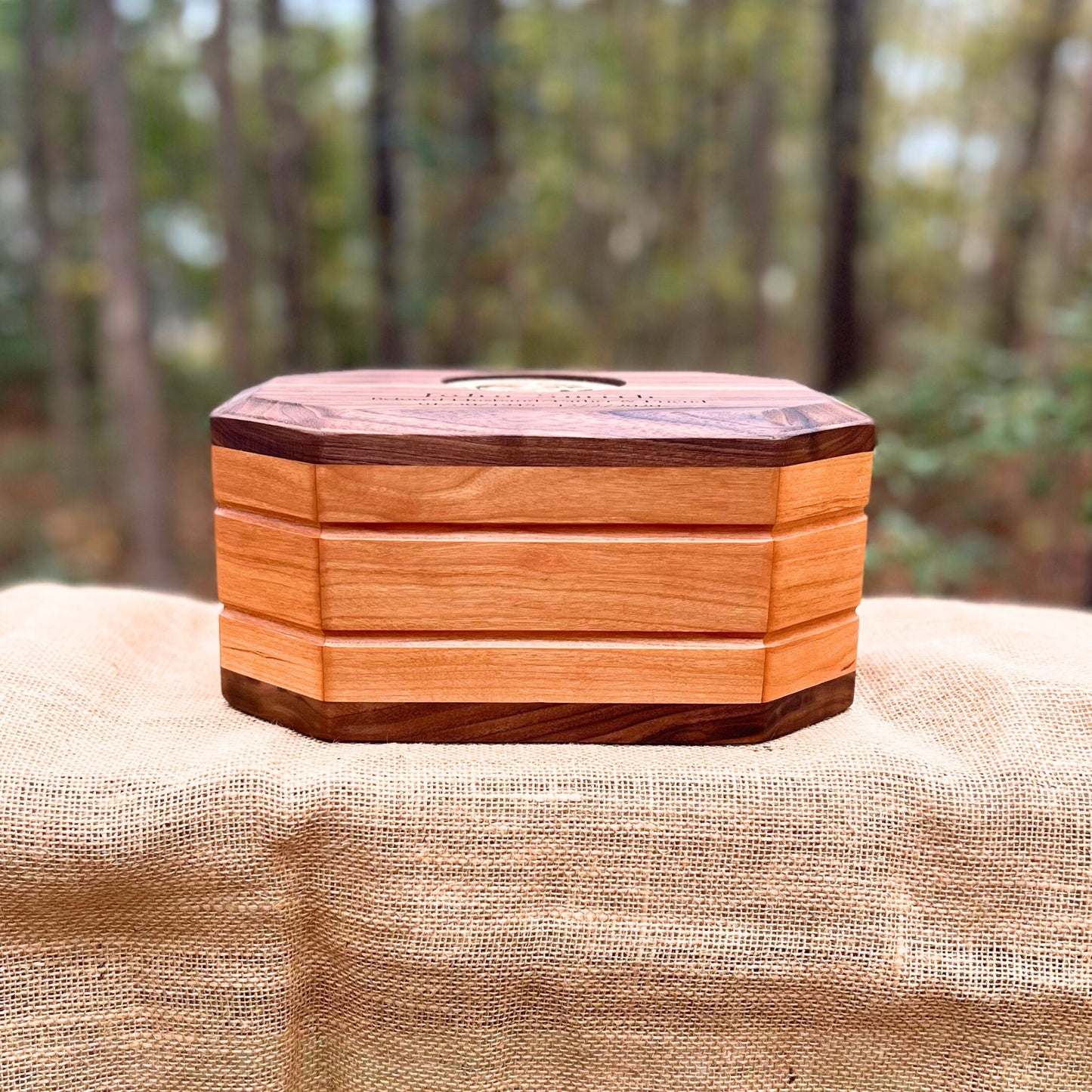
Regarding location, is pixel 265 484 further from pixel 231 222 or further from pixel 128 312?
pixel 231 222

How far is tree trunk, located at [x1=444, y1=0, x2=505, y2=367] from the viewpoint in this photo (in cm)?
398

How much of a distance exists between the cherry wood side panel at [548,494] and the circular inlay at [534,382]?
183 mm

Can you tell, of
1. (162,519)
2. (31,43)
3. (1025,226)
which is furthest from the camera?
(31,43)

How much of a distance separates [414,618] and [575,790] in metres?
0.21

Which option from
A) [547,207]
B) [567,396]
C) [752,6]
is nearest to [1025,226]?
[752,6]

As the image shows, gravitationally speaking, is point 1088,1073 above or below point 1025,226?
below

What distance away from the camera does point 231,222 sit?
5719mm

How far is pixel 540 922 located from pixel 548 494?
38cm

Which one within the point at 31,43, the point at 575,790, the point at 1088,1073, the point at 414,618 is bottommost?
the point at 1088,1073

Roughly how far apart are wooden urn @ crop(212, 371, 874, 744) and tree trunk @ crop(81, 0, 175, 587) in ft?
10.2

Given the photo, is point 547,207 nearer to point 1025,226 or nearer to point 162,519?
point 162,519

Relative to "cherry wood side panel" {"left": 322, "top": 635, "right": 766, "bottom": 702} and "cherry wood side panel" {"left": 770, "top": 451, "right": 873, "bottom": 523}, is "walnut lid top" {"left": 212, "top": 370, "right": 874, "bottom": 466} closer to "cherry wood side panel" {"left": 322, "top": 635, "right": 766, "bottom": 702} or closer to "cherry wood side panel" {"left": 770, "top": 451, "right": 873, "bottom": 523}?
"cherry wood side panel" {"left": 770, "top": 451, "right": 873, "bottom": 523}

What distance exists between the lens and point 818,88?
21.2 ft

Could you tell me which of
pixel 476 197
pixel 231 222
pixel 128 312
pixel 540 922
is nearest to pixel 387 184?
pixel 476 197
